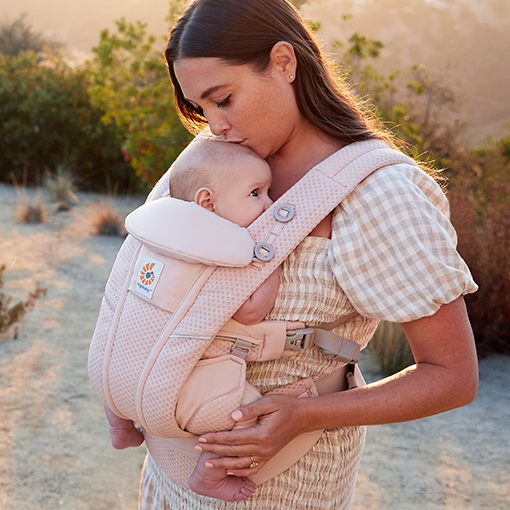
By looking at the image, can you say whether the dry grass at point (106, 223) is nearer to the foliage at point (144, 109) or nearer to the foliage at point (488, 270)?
the foliage at point (144, 109)

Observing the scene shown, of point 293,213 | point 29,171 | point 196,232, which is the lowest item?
point 29,171

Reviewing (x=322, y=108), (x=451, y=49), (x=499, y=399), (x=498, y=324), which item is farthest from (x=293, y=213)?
(x=451, y=49)

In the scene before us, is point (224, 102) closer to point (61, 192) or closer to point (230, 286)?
point (230, 286)

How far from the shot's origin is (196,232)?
43.8 inches

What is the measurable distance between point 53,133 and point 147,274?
33.2 feet

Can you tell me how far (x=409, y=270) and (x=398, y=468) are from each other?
8.59 ft

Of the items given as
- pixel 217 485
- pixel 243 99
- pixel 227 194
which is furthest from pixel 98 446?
pixel 243 99

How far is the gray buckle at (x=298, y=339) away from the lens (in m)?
1.12

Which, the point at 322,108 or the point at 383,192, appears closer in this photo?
the point at 383,192

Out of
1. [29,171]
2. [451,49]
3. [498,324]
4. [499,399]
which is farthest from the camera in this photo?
[451,49]

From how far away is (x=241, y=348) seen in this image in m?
1.12

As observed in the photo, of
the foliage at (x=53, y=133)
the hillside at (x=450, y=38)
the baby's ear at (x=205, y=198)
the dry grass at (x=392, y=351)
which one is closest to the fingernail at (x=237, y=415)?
the baby's ear at (x=205, y=198)

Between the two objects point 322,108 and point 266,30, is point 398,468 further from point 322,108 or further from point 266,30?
point 266,30

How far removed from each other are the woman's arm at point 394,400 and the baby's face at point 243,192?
0.42 meters
